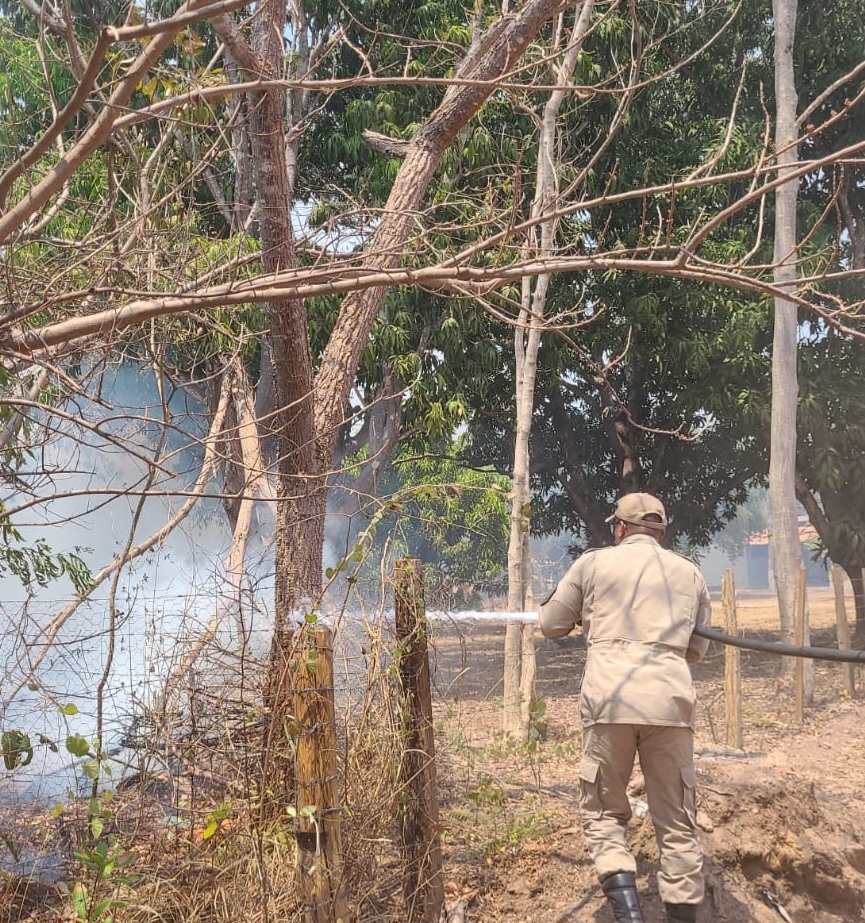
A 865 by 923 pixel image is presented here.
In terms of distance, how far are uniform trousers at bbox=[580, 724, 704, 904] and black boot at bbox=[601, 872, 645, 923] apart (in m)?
0.03

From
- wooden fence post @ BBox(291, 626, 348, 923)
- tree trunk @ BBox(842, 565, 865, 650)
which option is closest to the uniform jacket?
wooden fence post @ BBox(291, 626, 348, 923)

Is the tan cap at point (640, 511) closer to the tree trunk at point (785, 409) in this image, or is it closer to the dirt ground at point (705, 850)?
the dirt ground at point (705, 850)

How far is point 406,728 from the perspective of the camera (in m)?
3.72

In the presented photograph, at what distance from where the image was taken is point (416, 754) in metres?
3.77

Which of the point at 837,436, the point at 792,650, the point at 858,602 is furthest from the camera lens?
the point at 837,436

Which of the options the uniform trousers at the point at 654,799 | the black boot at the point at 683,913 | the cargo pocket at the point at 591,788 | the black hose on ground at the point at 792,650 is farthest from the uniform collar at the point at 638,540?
the black boot at the point at 683,913

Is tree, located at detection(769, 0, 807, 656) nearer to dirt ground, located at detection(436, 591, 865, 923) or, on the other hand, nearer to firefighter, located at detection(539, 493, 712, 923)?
dirt ground, located at detection(436, 591, 865, 923)

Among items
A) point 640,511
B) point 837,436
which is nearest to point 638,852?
point 640,511

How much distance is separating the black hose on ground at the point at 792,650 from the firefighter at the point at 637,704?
3.8 inches

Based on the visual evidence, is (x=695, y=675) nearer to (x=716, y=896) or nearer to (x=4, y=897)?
A: (x=716, y=896)

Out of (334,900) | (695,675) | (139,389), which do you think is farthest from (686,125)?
(139,389)

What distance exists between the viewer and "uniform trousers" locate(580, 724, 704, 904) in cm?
368

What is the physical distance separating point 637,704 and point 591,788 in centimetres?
44

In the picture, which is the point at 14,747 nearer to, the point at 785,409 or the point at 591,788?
the point at 591,788
